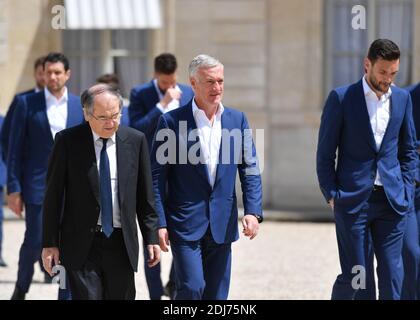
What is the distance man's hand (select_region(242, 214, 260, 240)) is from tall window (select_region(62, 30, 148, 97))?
32.9ft

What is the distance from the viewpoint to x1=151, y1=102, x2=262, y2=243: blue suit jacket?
6.51 meters

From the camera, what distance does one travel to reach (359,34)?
52.0 feet


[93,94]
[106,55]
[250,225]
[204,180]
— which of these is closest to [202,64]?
[204,180]

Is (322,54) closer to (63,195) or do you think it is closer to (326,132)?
(326,132)

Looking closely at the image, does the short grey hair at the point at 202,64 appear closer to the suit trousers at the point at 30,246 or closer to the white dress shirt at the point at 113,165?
the white dress shirt at the point at 113,165

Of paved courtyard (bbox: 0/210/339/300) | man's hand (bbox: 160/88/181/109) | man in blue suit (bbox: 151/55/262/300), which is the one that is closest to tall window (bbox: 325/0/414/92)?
paved courtyard (bbox: 0/210/339/300)

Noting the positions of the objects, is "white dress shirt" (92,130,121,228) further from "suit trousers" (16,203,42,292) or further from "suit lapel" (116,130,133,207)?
"suit trousers" (16,203,42,292)

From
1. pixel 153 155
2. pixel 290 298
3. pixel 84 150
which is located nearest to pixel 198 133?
pixel 153 155

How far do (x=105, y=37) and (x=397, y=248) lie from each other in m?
10.1

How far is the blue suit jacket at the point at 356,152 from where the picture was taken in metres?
6.89

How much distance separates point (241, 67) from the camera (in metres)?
15.8

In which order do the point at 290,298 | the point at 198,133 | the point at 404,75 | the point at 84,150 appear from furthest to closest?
the point at 404,75, the point at 290,298, the point at 198,133, the point at 84,150

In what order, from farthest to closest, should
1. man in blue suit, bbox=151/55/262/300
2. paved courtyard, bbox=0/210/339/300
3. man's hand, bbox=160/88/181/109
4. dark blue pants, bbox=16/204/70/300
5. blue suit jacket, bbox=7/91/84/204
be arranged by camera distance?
paved courtyard, bbox=0/210/339/300 → man's hand, bbox=160/88/181/109 → dark blue pants, bbox=16/204/70/300 → blue suit jacket, bbox=7/91/84/204 → man in blue suit, bbox=151/55/262/300
